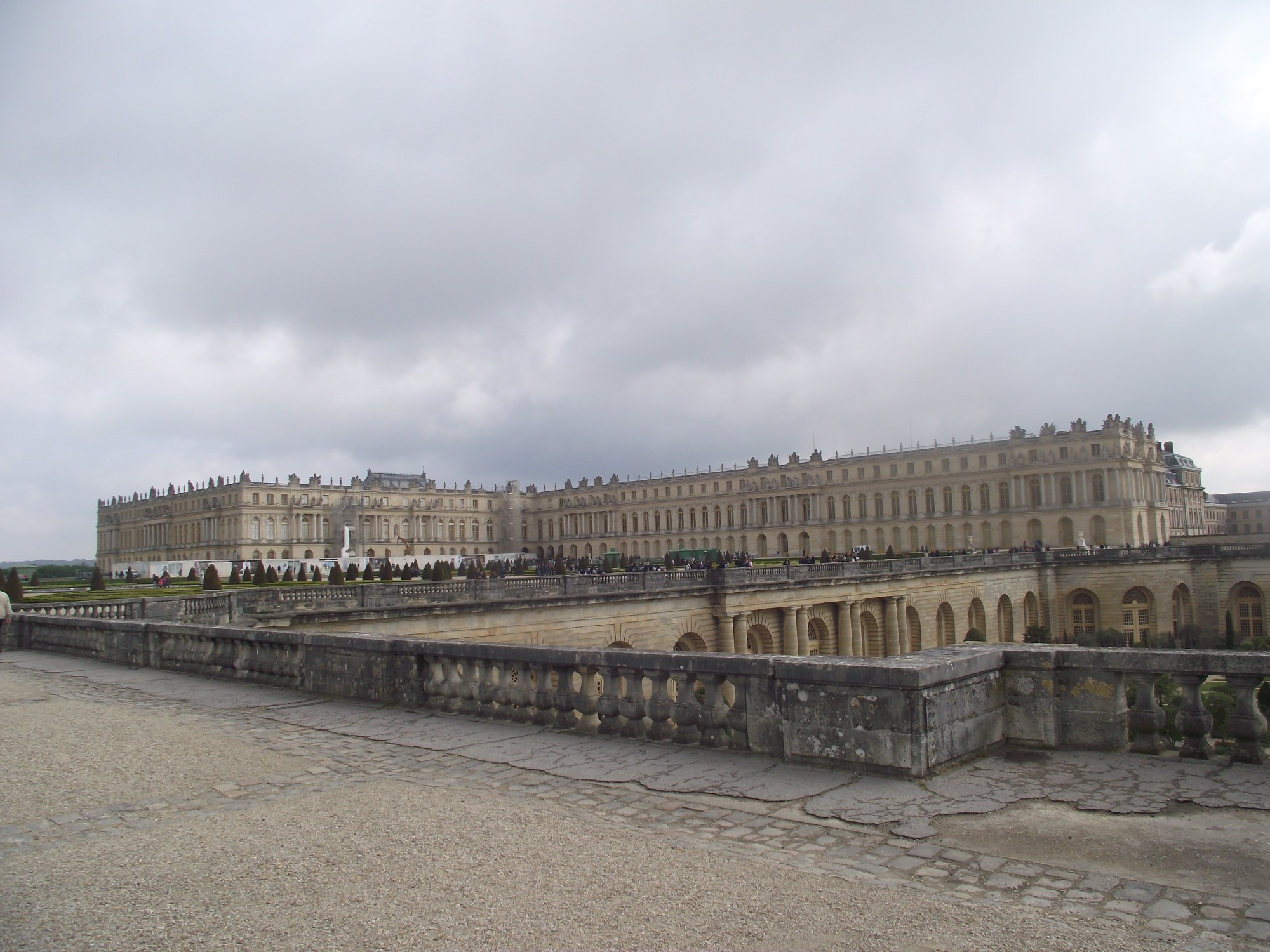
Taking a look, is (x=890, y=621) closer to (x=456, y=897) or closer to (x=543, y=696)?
(x=543, y=696)

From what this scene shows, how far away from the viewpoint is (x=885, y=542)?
107688 mm

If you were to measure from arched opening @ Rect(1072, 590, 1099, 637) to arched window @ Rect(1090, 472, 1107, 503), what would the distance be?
32424mm

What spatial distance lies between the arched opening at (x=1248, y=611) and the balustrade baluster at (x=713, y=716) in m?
65.1

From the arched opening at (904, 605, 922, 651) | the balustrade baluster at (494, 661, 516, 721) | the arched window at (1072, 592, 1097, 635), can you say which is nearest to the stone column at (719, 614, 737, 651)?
the arched opening at (904, 605, 922, 651)

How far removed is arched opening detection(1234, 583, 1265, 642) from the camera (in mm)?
58781

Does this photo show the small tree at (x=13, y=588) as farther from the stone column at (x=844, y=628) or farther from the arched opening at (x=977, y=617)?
the arched opening at (x=977, y=617)

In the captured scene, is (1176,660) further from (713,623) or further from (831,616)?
(831,616)

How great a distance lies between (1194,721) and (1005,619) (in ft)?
191

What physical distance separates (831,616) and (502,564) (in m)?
29.3

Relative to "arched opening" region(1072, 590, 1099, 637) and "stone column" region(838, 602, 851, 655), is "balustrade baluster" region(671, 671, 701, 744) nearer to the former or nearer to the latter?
"stone column" region(838, 602, 851, 655)

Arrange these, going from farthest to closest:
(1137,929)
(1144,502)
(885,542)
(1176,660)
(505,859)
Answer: (885,542) → (1144,502) → (1176,660) → (505,859) → (1137,929)

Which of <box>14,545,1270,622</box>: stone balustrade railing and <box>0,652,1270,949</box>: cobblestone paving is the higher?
<box>14,545,1270,622</box>: stone balustrade railing

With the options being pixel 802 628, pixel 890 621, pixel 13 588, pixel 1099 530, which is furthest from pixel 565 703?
pixel 1099 530

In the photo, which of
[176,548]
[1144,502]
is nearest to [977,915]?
[1144,502]
